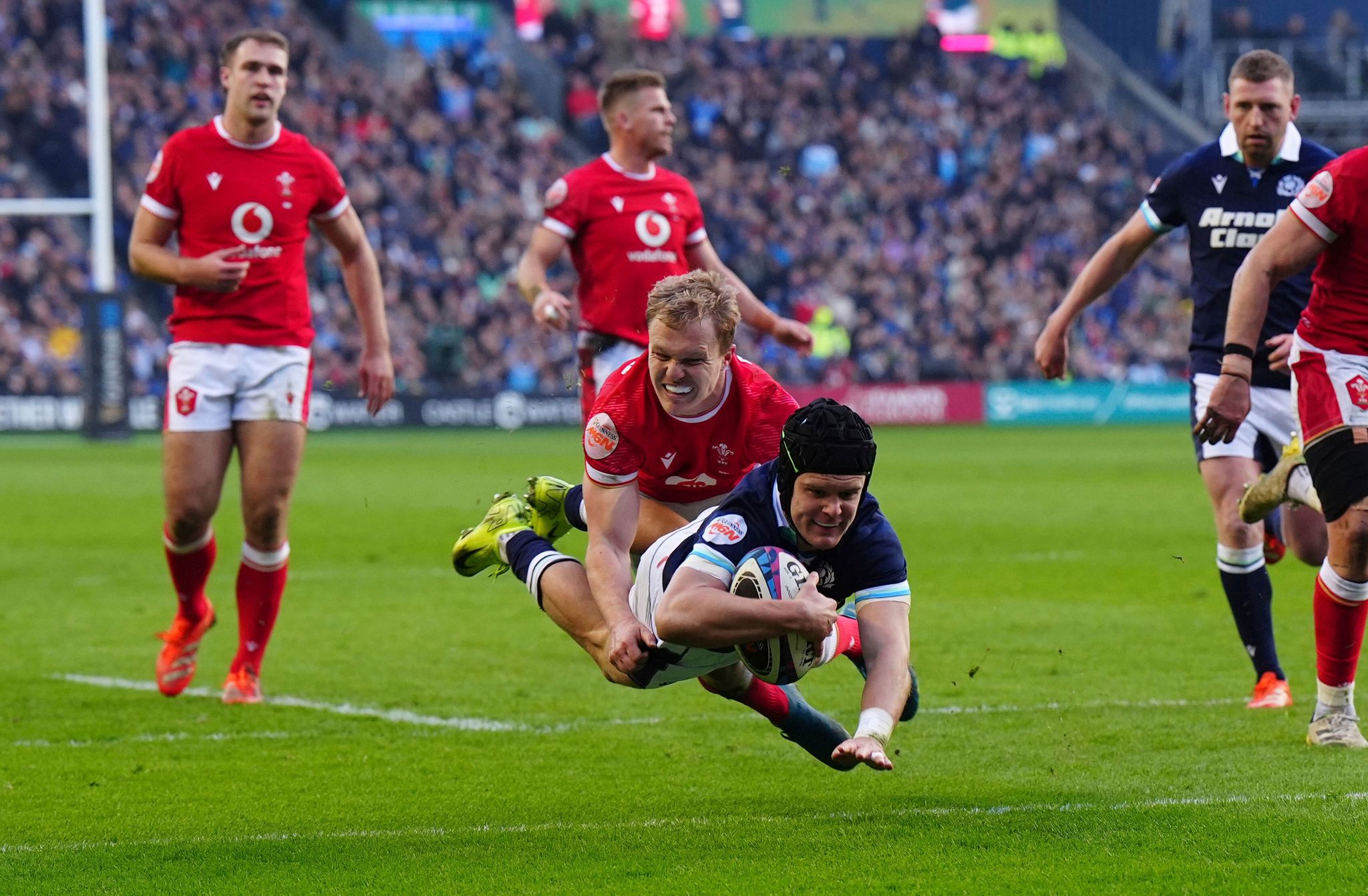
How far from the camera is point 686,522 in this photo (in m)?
6.15

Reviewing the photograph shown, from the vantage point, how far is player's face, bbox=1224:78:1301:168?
679cm

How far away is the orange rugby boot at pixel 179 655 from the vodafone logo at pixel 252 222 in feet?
5.05

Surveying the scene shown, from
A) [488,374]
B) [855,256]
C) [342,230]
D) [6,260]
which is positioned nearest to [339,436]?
[488,374]

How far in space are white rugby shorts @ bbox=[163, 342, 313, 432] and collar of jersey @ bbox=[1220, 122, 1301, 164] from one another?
3.72m

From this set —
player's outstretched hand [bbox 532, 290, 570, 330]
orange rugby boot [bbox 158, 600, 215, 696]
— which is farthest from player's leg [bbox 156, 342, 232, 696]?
player's outstretched hand [bbox 532, 290, 570, 330]

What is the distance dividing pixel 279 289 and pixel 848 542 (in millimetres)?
3324

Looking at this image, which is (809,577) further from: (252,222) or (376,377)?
(252,222)

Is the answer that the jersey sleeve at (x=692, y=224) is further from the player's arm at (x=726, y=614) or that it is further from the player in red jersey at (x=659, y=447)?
the player's arm at (x=726, y=614)

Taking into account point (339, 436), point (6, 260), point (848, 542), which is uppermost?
point (848, 542)

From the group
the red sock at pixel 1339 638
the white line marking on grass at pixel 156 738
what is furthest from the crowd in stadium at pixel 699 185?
the red sock at pixel 1339 638

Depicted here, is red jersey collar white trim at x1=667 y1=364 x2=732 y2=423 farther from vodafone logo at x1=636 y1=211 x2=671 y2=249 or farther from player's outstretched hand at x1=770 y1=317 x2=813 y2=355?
vodafone logo at x1=636 y1=211 x2=671 y2=249

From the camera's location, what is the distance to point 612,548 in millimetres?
5535

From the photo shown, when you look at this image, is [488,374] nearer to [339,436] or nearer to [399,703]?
[339,436]

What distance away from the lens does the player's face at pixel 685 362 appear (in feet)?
17.0
